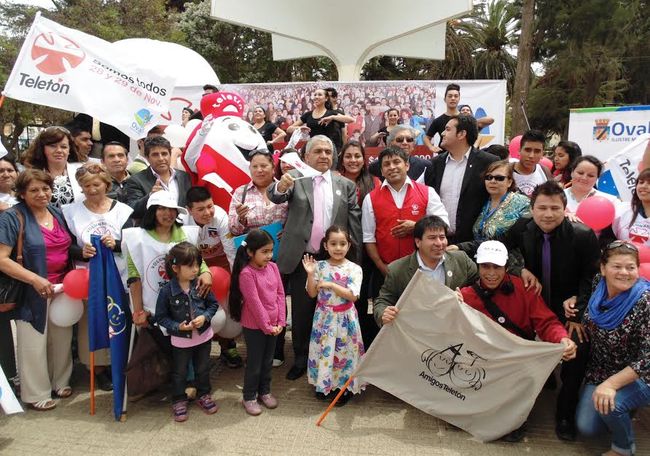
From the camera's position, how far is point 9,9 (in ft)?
51.4

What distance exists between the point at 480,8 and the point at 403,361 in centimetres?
2571

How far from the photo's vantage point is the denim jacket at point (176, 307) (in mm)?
3221

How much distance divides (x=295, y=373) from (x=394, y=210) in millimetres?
1577

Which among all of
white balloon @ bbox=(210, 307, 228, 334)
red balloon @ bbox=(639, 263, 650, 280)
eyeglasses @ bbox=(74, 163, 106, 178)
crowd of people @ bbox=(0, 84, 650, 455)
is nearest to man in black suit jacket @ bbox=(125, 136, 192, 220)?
crowd of people @ bbox=(0, 84, 650, 455)

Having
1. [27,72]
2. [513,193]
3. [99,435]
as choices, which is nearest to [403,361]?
[513,193]

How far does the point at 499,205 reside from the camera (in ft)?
11.8

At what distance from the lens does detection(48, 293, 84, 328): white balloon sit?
137 inches

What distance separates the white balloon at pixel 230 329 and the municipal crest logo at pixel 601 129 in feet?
24.5

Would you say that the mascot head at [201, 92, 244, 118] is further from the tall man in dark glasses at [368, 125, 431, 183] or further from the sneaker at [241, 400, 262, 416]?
the sneaker at [241, 400, 262, 416]

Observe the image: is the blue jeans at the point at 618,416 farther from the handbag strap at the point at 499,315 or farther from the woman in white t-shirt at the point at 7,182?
the woman in white t-shirt at the point at 7,182

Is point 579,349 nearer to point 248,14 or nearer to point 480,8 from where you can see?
point 248,14

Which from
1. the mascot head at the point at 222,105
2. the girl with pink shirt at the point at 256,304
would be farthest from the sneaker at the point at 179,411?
the mascot head at the point at 222,105

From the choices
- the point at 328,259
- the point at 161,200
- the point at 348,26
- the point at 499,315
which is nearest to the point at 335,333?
the point at 328,259

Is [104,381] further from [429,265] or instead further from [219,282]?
[429,265]
